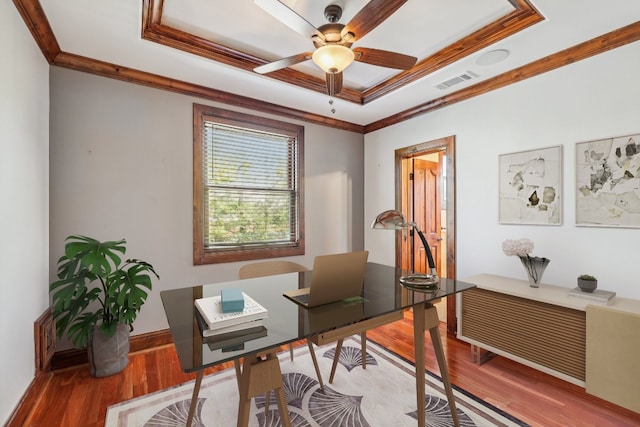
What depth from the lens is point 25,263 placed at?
6.05ft

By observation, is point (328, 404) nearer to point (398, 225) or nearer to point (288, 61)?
point (398, 225)

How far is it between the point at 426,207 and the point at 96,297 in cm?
391

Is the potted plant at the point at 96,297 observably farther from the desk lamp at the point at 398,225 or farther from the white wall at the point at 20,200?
the desk lamp at the point at 398,225

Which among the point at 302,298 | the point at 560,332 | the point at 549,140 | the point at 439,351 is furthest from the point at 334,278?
the point at 549,140

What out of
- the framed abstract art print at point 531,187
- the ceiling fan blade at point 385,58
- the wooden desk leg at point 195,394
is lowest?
the wooden desk leg at point 195,394

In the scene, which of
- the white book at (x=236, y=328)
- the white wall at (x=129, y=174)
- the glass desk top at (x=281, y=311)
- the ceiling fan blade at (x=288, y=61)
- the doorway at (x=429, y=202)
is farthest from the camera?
the doorway at (x=429, y=202)

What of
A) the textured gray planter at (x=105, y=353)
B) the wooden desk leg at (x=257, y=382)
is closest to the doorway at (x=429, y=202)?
the wooden desk leg at (x=257, y=382)

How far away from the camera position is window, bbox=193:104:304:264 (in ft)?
9.83

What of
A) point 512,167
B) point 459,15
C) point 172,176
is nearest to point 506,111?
point 512,167

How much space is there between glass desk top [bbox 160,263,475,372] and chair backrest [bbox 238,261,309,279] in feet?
1.19

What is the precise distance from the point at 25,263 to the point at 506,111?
12.8 feet

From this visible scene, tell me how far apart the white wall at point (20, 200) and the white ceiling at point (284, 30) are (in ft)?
1.21

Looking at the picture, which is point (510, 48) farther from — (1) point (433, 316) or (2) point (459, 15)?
(1) point (433, 316)

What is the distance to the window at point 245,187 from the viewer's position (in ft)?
9.83
